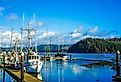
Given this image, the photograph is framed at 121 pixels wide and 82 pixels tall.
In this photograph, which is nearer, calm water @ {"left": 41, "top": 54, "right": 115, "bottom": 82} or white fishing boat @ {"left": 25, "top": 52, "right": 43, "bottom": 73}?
calm water @ {"left": 41, "top": 54, "right": 115, "bottom": 82}

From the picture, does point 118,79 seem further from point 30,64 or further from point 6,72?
point 6,72

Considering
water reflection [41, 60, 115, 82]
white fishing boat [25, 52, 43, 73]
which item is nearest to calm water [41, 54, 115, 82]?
water reflection [41, 60, 115, 82]

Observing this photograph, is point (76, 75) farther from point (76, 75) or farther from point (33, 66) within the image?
point (33, 66)

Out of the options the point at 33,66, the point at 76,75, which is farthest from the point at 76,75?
the point at 33,66

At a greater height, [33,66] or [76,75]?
[33,66]

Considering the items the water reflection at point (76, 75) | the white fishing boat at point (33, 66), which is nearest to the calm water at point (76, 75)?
the water reflection at point (76, 75)

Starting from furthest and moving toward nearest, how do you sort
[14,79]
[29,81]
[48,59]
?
[48,59]
[14,79]
[29,81]

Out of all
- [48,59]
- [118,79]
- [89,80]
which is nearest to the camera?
[118,79]

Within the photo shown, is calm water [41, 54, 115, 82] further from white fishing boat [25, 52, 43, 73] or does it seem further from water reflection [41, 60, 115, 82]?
white fishing boat [25, 52, 43, 73]

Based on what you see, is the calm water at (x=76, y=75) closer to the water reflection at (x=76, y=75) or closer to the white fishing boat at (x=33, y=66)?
the water reflection at (x=76, y=75)

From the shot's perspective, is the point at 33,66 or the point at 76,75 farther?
the point at 76,75

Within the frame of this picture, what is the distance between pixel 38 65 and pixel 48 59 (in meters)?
65.4

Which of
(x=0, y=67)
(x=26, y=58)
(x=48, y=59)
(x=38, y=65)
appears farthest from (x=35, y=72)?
(x=48, y=59)

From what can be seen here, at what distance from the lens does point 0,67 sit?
75.7 metres
